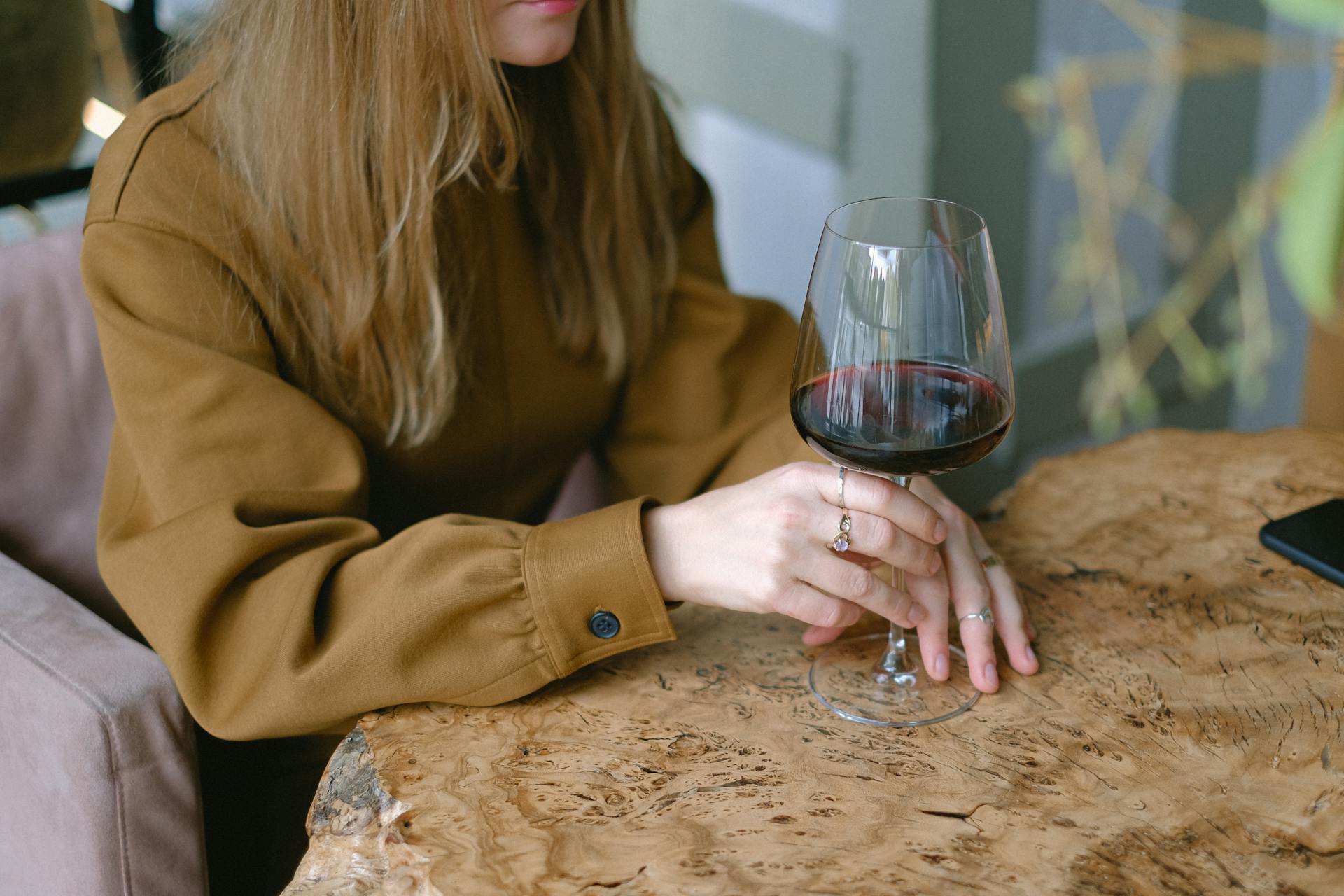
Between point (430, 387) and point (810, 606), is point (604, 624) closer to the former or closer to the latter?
point (810, 606)

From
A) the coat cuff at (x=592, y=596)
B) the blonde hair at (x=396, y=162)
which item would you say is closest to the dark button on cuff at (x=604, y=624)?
the coat cuff at (x=592, y=596)

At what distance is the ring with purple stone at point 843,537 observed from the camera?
2.82 ft

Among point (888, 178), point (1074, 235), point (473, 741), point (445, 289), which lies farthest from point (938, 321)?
point (1074, 235)

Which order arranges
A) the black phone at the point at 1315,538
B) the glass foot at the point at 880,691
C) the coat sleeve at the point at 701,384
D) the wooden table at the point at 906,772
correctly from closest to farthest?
the wooden table at the point at 906,772 < the glass foot at the point at 880,691 < the black phone at the point at 1315,538 < the coat sleeve at the point at 701,384

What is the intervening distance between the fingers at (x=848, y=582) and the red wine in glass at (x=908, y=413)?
113 millimetres

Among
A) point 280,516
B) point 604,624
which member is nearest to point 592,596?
point 604,624

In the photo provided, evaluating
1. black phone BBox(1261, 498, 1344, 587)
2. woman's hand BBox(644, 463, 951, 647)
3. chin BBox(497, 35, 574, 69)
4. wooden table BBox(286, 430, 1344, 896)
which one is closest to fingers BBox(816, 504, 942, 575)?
woman's hand BBox(644, 463, 951, 647)

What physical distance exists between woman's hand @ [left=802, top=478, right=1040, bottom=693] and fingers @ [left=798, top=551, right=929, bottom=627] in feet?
0.16

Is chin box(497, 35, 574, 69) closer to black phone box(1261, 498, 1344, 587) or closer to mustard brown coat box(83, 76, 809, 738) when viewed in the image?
mustard brown coat box(83, 76, 809, 738)

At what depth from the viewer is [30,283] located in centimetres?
122

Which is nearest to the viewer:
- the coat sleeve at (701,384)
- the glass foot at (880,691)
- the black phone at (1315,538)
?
the glass foot at (880,691)

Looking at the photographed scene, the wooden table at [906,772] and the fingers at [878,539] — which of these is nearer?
the wooden table at [906,772]

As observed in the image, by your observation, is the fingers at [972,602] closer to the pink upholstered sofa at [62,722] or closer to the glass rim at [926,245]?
the glass rim at [926,245]

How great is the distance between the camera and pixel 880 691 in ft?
2.86
